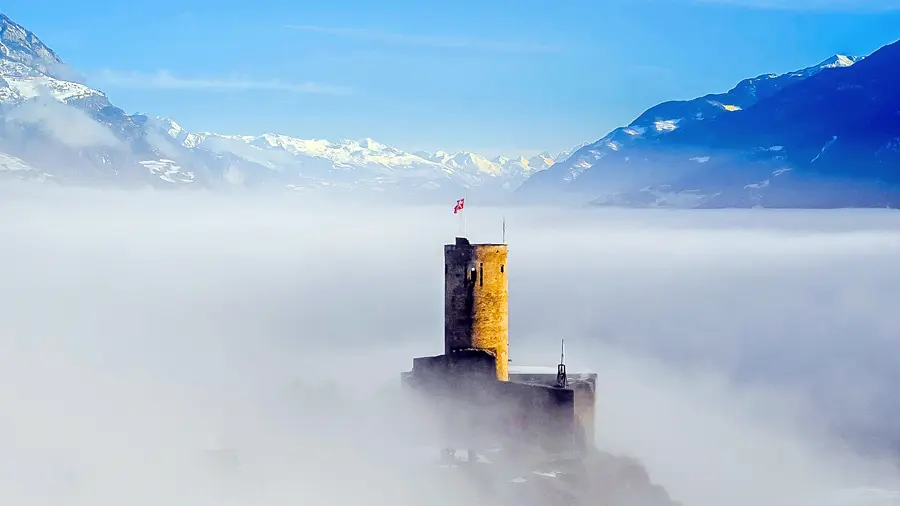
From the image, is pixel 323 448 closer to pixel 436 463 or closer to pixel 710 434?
pixel 436 463

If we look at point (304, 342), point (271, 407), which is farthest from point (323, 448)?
point (304, 342)

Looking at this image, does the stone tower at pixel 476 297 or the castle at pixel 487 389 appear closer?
the castle at pixel 487 389

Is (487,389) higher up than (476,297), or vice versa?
(476,297)

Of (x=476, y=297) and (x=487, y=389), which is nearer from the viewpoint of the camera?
(x=487, y=389)

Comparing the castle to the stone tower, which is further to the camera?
the stone tower
